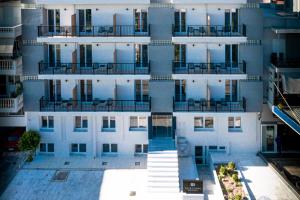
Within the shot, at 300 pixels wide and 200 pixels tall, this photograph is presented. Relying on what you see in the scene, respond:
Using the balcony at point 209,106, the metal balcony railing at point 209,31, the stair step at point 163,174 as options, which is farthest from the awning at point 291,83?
the stair step at point 163,174

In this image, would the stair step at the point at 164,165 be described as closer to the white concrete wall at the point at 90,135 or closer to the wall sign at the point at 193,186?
the wall sign at the point at 193,186

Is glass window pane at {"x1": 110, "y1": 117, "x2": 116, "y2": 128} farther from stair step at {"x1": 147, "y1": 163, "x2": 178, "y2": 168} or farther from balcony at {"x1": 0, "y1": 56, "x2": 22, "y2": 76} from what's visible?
balcony at {"x1": 0, "y1": 56, "x2": 22, "y2": 76}

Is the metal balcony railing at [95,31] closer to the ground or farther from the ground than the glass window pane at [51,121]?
farther from the ground

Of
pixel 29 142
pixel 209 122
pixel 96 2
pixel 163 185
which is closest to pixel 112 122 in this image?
pixel 29 142

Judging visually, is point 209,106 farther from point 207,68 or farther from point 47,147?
point 47,147

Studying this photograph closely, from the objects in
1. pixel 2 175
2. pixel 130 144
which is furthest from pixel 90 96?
pixel 2 175

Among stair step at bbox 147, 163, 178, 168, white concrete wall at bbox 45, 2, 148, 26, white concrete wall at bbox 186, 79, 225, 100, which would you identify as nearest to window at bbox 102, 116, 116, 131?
stair step at bbox 147, 163, 178, 168

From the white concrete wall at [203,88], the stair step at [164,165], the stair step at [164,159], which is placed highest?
the white concrete wall at [203,88]
